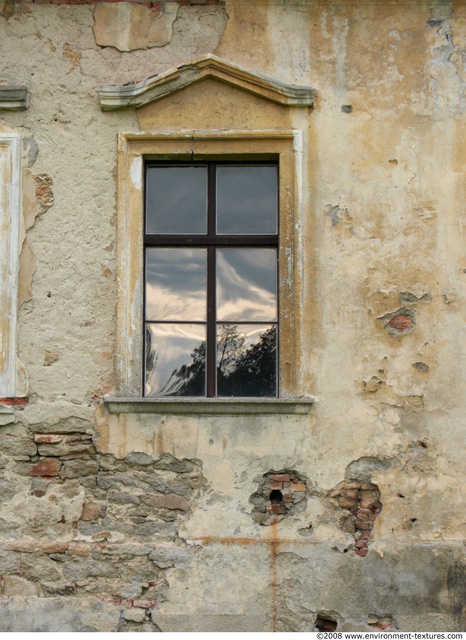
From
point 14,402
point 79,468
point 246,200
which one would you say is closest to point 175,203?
point 246,200

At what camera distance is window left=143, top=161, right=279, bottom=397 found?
16.9 ft

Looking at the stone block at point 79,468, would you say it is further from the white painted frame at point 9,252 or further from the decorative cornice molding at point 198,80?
the decorative cornice molding at point 198,80

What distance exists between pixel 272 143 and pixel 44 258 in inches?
68.0

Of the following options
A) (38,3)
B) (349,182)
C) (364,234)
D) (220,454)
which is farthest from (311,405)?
(38,3)

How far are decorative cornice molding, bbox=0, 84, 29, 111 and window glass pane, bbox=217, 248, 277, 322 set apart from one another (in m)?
1.70

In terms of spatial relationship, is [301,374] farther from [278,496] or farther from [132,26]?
[132,26]

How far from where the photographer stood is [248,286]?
523cm

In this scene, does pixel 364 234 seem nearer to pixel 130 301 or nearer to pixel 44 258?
pixel 130 301

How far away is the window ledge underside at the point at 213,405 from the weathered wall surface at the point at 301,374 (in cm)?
6

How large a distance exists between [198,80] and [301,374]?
212 centimetres

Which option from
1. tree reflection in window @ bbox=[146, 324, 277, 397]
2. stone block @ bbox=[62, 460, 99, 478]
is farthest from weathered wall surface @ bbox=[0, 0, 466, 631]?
tree reflection in window @ bbox=[146, 324, 277, 397]

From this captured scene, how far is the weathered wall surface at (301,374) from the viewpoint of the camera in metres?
4.81

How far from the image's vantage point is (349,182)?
512 centimetres

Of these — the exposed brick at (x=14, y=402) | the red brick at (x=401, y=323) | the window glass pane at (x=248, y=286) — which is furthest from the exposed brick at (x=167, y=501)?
the red brick at (x=401, y=323)
